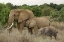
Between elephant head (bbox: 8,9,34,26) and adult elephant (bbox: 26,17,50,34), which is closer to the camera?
elephant head (bbox: 8,9,34,26)

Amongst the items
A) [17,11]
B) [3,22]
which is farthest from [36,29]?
[3,22]

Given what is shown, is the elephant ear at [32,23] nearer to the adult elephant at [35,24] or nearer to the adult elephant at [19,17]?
the adult elephant at [35,24]

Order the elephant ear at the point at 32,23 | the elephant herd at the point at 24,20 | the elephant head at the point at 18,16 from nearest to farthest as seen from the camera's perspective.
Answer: the elephant head at the point at 18,16
the elephant herd at the point at 24,20
the elephant ear at the point at 32,23

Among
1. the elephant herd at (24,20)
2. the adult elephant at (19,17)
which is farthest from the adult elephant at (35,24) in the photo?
the adult elephant at (19,17)

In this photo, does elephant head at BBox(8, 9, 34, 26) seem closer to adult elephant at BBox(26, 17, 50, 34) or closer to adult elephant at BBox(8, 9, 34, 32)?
adult elephant at BBox(8, 9, 34, 32)

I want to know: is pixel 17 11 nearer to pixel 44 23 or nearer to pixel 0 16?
pixel 44 23

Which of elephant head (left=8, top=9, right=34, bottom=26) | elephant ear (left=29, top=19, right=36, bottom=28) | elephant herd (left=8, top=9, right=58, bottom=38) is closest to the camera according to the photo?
elephant head (left=8, top=9, right=34, bottom=26)

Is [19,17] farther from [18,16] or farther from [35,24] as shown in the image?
[35,24]

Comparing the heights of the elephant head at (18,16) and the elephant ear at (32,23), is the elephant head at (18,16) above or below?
above

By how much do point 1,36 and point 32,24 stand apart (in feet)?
17.0

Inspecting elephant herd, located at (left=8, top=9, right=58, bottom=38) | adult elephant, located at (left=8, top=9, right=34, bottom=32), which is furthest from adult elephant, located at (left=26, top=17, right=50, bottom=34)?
adult elephant, located at (left=8, top=9, right=34, bottom=32)

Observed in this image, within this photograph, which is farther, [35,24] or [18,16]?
[35,24]

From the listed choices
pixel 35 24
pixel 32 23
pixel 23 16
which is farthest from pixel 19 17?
pixel 35 24

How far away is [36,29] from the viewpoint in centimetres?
1427
